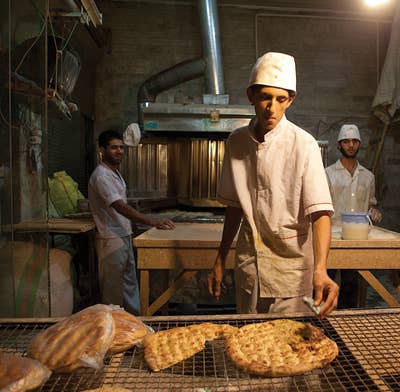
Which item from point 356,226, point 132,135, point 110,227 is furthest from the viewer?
point 132,135

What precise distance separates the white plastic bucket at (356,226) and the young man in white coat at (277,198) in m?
1.05

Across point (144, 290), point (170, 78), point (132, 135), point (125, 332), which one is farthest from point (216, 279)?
point (170, 78)

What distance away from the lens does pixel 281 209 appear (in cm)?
176

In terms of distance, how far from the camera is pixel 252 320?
1.48 metres

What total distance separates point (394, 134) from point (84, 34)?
589cm

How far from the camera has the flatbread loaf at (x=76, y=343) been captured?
1.10 meters

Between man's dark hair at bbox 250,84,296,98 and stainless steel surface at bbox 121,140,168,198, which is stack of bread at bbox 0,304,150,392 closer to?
man's dark hair at bbox 250,84,296,98

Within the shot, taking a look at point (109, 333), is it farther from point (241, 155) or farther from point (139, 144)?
point (139, 144)

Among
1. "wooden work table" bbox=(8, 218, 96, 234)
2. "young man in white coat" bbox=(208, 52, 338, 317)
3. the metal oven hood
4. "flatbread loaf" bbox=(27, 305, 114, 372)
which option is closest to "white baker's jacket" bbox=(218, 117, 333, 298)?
"young man in white coat" bbox=(208, 52, 338, 317)

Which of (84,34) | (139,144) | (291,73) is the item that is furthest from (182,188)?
(291,73)

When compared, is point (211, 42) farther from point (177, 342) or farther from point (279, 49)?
point (177, 342)

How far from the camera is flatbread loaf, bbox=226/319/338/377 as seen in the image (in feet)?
3.71

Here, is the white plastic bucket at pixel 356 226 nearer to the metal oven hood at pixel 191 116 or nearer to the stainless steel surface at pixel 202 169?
the metal oven hood at pixel 191 116

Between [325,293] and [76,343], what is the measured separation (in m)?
0.94
